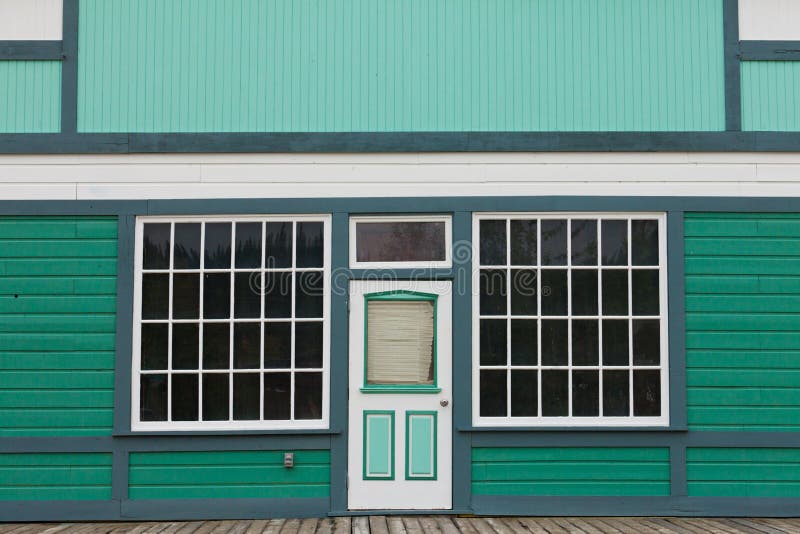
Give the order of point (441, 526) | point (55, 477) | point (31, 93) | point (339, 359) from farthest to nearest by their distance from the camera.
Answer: point (31, 93) → point (339, 359) → point (55, 477) → point (441, 526)

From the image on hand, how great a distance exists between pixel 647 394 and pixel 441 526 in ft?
6.51

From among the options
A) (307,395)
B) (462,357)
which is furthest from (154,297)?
(462,357)

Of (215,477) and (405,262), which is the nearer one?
(215,477)

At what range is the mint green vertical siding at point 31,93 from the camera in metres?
6.11

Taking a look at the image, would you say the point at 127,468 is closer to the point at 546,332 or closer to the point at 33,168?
the point at 33,168

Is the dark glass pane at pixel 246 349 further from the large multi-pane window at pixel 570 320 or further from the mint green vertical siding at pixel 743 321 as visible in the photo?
the mint green vertical siding at pixel 743 321

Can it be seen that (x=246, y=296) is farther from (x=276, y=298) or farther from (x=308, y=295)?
(x=308, y=295)

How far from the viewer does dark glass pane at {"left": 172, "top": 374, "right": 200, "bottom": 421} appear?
6012 millimetres

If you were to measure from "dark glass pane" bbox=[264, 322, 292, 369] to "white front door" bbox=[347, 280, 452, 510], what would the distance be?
1.72 feet

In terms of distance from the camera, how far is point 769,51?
20.3 feet

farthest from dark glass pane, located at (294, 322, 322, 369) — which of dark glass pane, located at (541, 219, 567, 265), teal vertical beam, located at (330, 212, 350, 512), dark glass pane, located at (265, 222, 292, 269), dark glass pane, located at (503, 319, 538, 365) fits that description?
dark glass pane, located at (541, 219, 567, 265)

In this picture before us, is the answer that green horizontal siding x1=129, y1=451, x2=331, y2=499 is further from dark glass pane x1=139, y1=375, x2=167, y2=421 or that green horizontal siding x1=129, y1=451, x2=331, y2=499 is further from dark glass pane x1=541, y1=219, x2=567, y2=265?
dark glass pane x1=541, y1=219, x2=567, y2=265

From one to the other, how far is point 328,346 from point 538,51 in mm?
3006

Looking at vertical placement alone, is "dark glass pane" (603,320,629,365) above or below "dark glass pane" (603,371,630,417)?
above
